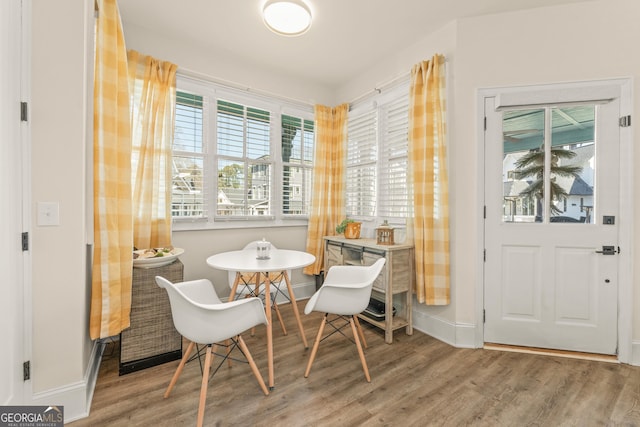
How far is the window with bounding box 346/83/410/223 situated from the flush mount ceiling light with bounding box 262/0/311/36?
127 centimetres

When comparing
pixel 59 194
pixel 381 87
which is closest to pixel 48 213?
pixel 59 194

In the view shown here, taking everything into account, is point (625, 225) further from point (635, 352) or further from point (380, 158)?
point (380, 158)

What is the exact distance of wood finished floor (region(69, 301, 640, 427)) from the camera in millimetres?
1545

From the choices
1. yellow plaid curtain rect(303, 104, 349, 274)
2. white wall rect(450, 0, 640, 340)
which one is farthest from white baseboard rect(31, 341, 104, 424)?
white wall rect(450, 0, 640, 340)

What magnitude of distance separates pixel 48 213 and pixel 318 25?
251 centimetres

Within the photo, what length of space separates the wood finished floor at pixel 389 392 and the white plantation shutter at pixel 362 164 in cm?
180

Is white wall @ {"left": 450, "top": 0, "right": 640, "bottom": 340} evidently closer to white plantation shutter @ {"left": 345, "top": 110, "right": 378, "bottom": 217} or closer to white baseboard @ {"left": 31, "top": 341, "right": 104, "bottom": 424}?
white plantation shutter @ {"left": 345, "top": 110, "right": 378, "bottom": 217}

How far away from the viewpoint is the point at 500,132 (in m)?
2.37

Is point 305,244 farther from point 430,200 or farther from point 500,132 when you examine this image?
point 500,132

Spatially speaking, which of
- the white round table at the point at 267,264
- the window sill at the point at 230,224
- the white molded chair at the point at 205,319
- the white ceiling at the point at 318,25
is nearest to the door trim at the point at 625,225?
the white ceiling at the point at 318,25

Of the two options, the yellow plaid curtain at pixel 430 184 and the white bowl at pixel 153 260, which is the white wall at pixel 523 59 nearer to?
the yellow plaid curtain at pixel 430 184

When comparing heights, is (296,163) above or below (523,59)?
below

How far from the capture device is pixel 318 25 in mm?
2531

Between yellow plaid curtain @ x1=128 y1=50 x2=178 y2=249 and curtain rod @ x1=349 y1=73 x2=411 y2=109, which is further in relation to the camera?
curtain rod @ x1=349 y1=73 x2=411 y2=109
